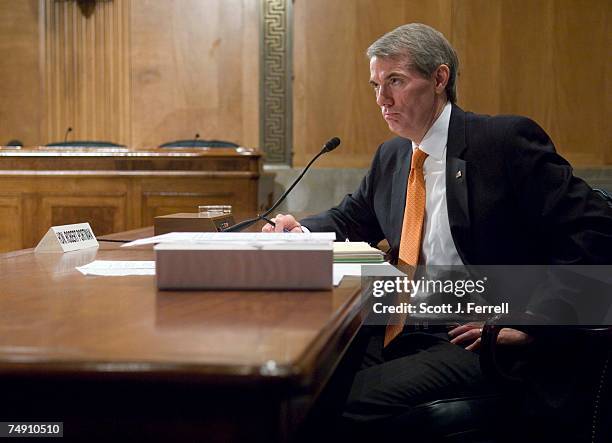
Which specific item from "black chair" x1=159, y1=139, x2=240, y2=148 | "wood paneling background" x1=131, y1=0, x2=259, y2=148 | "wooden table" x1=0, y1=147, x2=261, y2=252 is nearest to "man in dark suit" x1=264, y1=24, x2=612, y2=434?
"wooden table" x1=0, y1=147, x2=261, y2=252

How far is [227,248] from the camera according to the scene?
982mm

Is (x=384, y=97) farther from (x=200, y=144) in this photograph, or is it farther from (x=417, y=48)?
(x=200, y=144)

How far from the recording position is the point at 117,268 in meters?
1.33

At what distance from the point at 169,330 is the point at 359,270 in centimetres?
51

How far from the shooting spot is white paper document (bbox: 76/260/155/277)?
1261 mm

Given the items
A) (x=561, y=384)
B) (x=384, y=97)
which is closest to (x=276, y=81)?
(x=384, y=97)

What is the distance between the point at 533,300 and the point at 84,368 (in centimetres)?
116

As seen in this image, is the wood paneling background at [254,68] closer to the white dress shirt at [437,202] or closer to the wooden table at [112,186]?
the wooden table at [112,186]

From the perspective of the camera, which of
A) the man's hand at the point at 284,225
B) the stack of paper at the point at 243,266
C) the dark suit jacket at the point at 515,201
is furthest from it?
the man's hand at the point at 284,225

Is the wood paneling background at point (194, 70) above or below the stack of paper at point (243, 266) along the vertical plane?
above

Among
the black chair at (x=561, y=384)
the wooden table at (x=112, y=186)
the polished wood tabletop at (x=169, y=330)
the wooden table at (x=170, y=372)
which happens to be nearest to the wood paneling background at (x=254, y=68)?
the wooden table at (x=112, y=186)

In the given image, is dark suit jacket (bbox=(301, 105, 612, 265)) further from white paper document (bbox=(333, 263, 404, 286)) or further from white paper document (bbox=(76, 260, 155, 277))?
white paper document (bbox=(76, 260, 155, 277))

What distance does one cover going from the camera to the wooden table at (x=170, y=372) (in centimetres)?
64

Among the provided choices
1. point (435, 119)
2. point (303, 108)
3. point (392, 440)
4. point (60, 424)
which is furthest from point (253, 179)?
point (60, 424)
